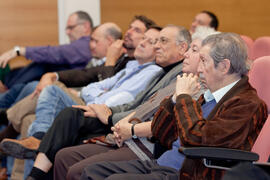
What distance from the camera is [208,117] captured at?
6.29 ft

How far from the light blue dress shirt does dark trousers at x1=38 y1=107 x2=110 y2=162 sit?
0.20 m

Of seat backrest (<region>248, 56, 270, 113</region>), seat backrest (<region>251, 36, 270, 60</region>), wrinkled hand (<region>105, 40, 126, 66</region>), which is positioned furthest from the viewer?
wrinkled hand (<region>105, 40, 126, 66</region>)

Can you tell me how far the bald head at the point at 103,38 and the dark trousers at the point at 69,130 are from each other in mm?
1225

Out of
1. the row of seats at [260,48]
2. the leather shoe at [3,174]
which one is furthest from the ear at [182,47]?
the leather shoe at [3,174]

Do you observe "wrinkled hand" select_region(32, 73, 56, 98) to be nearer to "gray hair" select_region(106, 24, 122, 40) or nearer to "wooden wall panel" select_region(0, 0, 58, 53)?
"gray hair" select_region(106, 24, 122, 40)

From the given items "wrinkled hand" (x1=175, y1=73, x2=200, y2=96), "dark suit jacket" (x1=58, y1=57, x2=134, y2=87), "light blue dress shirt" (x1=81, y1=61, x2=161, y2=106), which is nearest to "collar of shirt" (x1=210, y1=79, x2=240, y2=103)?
"wrinkled hand" (x1=175, y1=73, x2=200, y2=96)

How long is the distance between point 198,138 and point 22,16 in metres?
3.51

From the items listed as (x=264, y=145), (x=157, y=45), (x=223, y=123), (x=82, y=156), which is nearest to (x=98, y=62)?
(x=157, y=45)

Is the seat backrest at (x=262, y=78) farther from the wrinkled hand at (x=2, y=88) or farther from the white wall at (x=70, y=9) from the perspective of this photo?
the white wall at (x=70, y=9)

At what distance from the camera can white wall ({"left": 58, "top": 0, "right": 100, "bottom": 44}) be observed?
16.5 feet

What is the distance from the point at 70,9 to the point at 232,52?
337cm

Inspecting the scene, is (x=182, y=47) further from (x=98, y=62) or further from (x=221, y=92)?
(x=98, y=62)

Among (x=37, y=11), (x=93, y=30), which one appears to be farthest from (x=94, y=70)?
(x=37, y=11)

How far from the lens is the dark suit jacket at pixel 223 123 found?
1781mm
